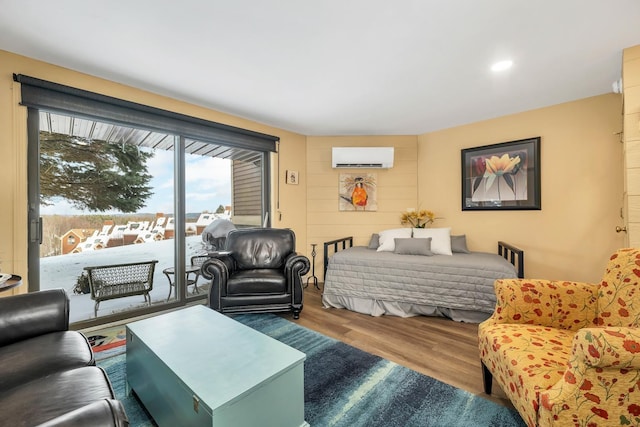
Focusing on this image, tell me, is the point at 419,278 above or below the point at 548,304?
below

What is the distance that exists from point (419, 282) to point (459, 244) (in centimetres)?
96

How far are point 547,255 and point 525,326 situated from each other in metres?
2.13

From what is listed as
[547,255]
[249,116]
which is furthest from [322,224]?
[547,255]

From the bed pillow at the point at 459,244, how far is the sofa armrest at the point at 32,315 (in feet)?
12.0

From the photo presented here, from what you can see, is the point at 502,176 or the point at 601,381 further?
the point at 502,176

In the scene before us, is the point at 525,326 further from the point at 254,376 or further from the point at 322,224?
the point at 322,224

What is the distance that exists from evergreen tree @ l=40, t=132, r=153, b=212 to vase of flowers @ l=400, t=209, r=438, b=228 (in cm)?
333

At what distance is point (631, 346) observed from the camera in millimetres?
854

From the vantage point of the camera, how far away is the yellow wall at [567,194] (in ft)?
8.84

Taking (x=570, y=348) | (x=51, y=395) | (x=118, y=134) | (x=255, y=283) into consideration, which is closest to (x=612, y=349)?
(x=570, y=348)

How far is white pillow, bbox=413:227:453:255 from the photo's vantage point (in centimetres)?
324

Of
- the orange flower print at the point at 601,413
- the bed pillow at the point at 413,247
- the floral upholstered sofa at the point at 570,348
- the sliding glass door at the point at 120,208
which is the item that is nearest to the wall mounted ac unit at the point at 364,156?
the bed pillow at the point at 413,247

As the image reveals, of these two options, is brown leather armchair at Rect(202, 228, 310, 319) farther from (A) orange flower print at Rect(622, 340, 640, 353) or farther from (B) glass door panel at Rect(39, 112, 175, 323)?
(A) orange flower print at Rect(622, 340, 640, 353)

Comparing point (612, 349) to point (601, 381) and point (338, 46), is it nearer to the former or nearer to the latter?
point (601, 381)
